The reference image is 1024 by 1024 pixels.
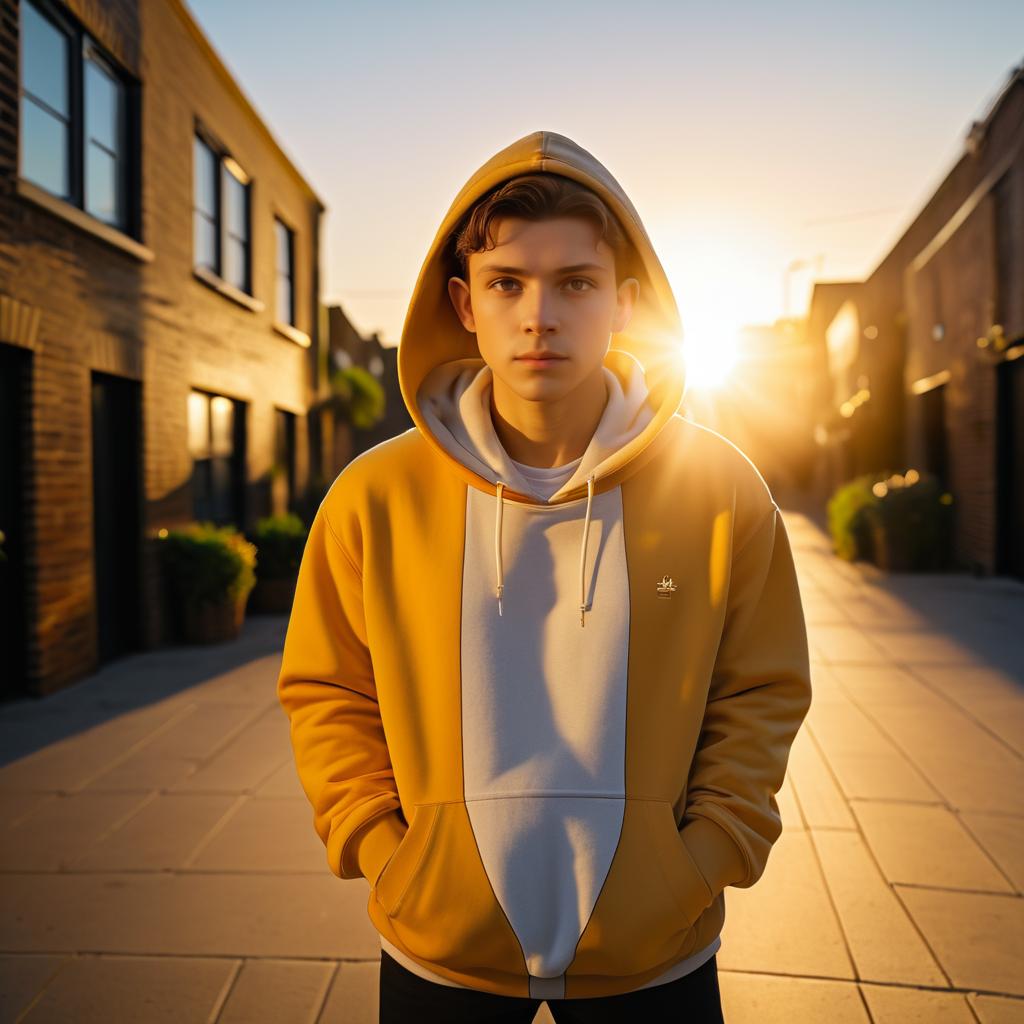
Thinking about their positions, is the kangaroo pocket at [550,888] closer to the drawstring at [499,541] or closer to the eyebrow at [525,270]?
the drawstring at [499,541]

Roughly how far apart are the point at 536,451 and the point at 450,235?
0.40m

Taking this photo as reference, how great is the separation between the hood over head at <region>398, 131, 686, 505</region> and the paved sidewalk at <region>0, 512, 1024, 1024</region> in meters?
1.88

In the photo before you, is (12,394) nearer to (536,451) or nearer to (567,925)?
(536,451)

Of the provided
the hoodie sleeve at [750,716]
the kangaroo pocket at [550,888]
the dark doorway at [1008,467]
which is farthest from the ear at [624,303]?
the dark doorway at [1008,467]

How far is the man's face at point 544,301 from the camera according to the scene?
56.6 inches

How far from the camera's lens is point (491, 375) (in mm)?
1701

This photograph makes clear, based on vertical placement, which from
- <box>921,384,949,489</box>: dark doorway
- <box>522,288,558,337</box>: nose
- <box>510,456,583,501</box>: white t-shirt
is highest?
<box>921,384,949,489</box>: dark doorway

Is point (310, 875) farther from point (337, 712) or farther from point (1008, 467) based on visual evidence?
point (1008, 467)

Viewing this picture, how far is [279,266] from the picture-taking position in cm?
1305

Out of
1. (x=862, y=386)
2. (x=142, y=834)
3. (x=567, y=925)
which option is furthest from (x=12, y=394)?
(x=862, y=386)

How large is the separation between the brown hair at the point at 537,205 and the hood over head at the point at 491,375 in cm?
2

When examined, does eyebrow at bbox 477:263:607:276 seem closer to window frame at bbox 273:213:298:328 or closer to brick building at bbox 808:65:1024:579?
brick building at bbox 808:65:1024:579

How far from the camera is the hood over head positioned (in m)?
1.49

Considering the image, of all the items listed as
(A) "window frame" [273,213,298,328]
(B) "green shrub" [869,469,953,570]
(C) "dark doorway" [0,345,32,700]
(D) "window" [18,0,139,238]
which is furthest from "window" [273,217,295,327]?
(B) "green shrub" [869,469,953,570]
